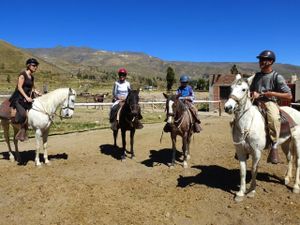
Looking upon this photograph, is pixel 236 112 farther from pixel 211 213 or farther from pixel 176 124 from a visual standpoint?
pixel 176 124

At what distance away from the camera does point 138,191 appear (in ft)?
22.4

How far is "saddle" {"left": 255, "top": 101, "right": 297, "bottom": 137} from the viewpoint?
20.5 ft

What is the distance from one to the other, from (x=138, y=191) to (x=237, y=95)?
2749 millimetres

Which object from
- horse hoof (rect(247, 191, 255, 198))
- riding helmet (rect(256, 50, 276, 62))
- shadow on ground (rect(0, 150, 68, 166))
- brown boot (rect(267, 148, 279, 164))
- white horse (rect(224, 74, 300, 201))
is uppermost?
riding helmet (rect(256, 50, 276, 62))

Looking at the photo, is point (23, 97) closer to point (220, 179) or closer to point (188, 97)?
point (188, 97)

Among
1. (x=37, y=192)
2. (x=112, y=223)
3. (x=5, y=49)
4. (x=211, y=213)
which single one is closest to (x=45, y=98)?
(x=37, y=192)

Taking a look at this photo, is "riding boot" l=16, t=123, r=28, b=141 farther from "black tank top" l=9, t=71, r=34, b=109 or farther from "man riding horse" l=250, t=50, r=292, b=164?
"man riding horse" l=250, t=50, r=292, b=164

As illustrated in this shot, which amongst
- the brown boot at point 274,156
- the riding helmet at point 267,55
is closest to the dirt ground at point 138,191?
the brown boot at point 274,156

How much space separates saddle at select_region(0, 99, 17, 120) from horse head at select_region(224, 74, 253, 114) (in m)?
5.79

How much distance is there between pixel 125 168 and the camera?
875cm

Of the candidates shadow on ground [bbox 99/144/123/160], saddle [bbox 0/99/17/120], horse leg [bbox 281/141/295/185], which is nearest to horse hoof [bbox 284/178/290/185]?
horse leg [bbox 281/141/295/185]

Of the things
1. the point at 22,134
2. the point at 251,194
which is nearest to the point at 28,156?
the point at 22,134

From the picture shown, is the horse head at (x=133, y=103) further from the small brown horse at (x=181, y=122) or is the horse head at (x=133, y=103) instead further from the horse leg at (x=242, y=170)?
the horse leg at (x=242, y=170)

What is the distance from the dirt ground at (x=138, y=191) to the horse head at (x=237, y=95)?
1.75 meters
